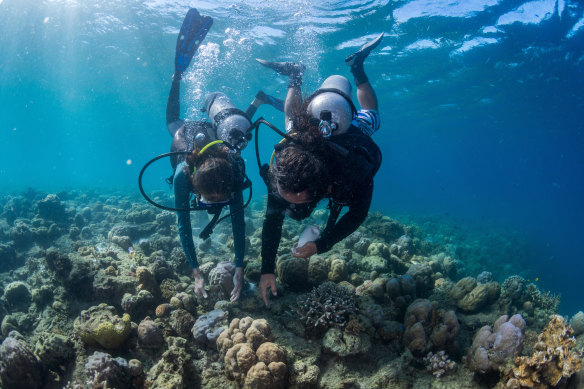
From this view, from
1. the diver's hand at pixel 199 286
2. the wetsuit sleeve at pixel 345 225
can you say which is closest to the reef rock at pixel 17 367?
the diver's hand at pixel 199 286

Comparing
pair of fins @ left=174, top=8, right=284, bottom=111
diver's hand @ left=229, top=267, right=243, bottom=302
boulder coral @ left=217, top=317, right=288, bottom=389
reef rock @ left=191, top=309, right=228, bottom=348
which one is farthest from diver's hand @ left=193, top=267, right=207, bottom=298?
pair of fins @ left=174, top=8, right=284, bottom=111

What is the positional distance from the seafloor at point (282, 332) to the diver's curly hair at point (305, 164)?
1.79 m

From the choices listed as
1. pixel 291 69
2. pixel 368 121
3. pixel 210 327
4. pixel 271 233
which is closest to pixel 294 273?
pixel 271 233

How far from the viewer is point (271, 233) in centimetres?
401

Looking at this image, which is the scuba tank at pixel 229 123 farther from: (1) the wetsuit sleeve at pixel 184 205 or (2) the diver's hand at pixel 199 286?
(2) the diver's hand at pixel 199 286

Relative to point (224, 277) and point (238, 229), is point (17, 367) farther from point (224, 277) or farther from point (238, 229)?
point (238, 229)

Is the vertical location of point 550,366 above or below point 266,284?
below

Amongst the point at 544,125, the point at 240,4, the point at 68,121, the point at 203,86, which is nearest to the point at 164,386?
the point at 240,4

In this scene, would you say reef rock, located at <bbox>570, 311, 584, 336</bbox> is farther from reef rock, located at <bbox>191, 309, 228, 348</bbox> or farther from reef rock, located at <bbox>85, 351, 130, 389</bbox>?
reef rock, located at <bbox>85, 351, 130, 389</bbox>

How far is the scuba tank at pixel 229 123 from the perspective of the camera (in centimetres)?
Answer: 455

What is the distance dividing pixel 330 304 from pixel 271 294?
114 centimetres

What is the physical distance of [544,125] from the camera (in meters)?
37.2

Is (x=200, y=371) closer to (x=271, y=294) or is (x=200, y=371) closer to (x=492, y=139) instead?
(x=271, y=294)

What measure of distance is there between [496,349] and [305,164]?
305 cm
